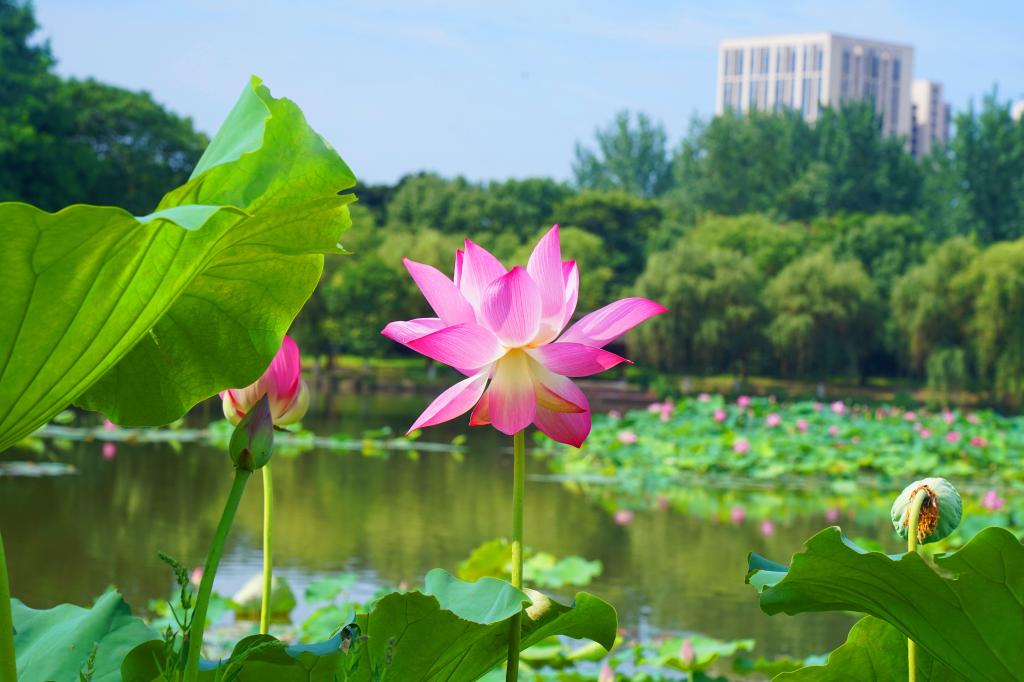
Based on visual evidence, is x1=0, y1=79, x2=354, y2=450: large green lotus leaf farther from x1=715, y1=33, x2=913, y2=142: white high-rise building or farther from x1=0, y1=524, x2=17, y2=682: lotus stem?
x1=715, y1=33, x2=913, y2=142: white high-rise building

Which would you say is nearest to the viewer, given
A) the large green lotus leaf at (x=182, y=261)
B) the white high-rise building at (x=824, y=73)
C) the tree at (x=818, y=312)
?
the large green lotus leaf at (x=182, y=261)

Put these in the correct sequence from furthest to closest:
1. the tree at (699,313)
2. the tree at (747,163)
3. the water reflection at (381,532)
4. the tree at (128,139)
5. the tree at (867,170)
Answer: the tree at (747,163)
the tree at (867,170)
the tree at (699,313)
the tree at (128,139)
the water reflection at (381,532)

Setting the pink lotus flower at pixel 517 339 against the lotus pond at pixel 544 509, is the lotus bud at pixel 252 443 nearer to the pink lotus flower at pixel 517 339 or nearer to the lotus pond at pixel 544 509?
the pink lotus flower at pixel 517 339

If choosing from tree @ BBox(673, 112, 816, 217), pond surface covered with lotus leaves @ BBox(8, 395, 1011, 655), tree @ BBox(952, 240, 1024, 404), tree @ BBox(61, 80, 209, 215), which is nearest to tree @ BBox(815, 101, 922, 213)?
tree @ BBox(673, 112, 816, 217)

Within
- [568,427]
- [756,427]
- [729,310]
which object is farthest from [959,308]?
[568,427]

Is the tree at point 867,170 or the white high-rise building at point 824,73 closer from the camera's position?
the tree at point 867,170

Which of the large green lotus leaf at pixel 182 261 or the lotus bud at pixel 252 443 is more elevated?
the large green lotus leaf at pixel 182 261

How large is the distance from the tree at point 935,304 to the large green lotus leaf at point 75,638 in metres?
19.4

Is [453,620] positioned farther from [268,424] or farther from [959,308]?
[959,308]

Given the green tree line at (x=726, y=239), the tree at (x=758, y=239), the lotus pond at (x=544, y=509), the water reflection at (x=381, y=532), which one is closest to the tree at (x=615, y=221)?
the green tree line at (x=726, y=239)

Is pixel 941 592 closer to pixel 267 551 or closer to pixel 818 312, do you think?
pixel 267 551

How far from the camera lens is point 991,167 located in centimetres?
2855

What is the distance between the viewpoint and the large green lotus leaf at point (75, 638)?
67 centimetres

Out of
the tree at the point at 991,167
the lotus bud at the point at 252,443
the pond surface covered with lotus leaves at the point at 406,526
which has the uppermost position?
the tree at the point at 991,167
